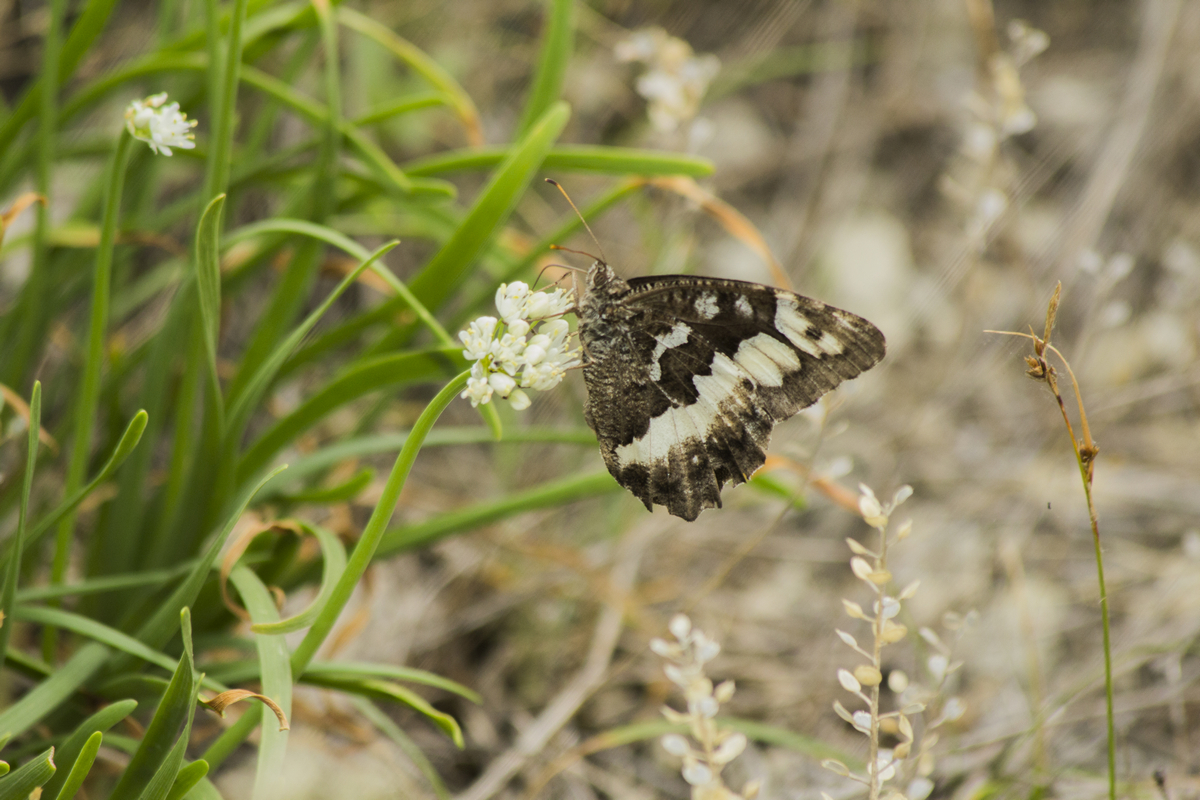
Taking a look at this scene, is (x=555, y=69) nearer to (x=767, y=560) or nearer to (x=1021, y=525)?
(x=767, y=560)

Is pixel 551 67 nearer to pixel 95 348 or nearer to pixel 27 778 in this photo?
pixel 95 348

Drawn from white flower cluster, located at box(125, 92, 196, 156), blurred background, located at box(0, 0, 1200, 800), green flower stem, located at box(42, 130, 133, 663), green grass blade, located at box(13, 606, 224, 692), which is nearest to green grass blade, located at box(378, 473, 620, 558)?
blurred background, located at box(0, 0, 1200, 800)

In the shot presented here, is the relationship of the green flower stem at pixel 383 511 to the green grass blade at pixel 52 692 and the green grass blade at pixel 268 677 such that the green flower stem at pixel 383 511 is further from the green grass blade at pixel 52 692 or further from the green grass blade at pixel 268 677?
the green grass blade at pixel 52 692

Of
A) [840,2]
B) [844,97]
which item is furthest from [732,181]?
[840,2]

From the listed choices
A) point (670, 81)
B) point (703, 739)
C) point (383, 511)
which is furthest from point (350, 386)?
point (670, 81)

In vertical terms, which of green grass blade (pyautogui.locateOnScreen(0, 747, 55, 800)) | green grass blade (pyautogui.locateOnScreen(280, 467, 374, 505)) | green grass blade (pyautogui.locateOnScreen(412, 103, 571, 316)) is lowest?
green grass blade (pyautogui.locateOnScreen(0, 747, 55, 800))

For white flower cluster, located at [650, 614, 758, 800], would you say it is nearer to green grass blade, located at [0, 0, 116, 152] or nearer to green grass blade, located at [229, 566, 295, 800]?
green grass blade, located at [229, 566, 295, 800]
